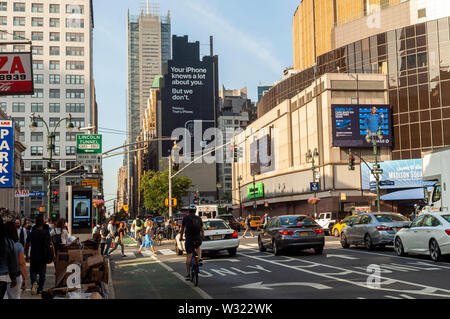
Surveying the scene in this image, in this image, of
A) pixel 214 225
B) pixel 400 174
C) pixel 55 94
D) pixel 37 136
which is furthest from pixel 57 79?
pixel 214 225

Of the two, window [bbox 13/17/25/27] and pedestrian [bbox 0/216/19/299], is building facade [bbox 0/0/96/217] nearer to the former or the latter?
window [bbox 13/17/25/27]

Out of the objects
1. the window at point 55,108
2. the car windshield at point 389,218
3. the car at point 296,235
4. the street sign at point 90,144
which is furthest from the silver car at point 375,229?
the window at point 55,108

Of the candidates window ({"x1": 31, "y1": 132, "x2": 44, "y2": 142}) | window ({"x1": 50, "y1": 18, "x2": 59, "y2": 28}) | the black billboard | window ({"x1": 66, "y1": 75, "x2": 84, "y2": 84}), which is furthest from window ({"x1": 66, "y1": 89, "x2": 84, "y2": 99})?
the black billboard

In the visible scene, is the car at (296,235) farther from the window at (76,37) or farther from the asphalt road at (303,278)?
the window at (76,37)

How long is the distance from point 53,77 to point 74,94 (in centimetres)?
490

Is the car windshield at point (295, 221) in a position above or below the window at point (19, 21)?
below

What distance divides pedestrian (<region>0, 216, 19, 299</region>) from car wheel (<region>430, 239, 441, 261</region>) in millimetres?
13494

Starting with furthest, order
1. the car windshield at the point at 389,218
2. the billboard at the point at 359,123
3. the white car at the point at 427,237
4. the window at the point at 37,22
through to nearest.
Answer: the window at the point at 37,22, the billboard at the point at 359,123, the car windshield at the point at 389,218, the white car at the point at 427,237

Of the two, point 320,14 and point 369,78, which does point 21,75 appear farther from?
point 320,14

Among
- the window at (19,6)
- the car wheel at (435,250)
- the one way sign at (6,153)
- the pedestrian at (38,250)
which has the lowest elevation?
the car wheel at (435,250)

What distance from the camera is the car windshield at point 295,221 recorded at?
812 inches

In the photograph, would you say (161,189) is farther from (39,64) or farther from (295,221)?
(295,221)

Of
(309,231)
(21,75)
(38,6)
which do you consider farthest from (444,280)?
(38,6)

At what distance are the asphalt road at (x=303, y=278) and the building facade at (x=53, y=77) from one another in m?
82.8
